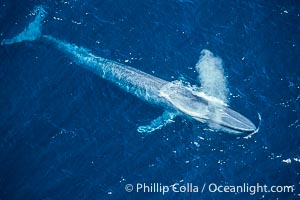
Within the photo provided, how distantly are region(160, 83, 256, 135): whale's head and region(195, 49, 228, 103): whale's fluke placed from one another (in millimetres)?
613

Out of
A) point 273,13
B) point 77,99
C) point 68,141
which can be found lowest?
point 68,141

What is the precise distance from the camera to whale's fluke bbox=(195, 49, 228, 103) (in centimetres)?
2503

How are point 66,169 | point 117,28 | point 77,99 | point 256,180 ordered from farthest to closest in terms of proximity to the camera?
point 117,28, point 77,99, point 66,169, point 256,180

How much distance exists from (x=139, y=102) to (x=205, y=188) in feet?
27.6

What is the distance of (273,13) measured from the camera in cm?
2739

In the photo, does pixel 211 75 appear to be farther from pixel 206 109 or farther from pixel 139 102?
pixel 139 102

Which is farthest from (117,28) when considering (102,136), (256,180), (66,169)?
(256,180)

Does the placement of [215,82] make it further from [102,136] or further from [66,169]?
[66,169]

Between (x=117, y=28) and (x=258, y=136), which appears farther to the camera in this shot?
(x=117, y=28)

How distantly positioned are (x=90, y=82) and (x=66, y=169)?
7.39 m

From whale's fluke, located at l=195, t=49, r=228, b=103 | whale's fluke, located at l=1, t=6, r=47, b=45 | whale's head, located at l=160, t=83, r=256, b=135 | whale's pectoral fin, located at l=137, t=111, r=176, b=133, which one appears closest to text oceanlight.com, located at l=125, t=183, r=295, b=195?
whale's head, located at l=160, t=83, r=256, b=135

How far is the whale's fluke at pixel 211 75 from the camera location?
25.0 m

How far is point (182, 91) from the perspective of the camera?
81.7ft

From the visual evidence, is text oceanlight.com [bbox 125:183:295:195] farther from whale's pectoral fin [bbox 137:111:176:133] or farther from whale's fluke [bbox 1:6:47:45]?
whale's fluke [bbox 1:6:47:45]
